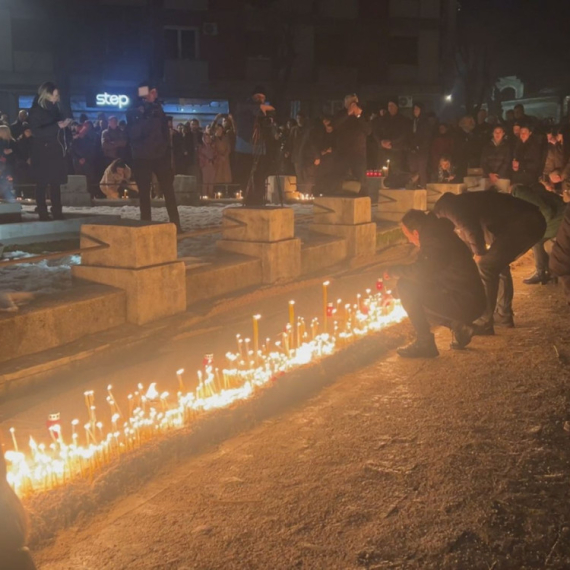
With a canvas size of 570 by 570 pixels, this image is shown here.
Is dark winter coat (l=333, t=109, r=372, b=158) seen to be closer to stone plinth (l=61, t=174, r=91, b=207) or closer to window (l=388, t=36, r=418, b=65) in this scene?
stone plinth (l=61, t=174, r=91, b=207)

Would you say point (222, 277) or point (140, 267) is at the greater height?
point (140, 267)

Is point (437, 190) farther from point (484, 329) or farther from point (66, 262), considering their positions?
point (66, 262)

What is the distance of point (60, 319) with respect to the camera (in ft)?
22.1

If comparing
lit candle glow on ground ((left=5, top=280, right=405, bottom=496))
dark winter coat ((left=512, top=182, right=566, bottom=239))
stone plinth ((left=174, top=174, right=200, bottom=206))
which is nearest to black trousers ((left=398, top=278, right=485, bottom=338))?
lit candle glow on ground ((left=5, top=280, right=405, bottom=496))

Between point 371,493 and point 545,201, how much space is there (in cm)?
620

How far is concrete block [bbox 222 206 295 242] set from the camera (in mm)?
9523

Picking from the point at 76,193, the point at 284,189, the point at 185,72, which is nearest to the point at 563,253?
the point at 284,189

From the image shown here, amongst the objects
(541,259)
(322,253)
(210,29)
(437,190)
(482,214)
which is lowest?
(541,259)

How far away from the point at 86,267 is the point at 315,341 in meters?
2.37

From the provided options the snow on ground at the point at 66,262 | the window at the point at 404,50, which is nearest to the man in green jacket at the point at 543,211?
the snow on ground at the point at 66,262

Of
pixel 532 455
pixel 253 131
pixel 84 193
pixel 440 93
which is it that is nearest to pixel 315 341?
pixel 532 455

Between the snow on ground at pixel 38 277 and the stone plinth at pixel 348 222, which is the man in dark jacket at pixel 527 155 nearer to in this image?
the stone plinth at pixel 348 222

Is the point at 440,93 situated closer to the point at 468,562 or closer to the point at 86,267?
the point at 86,267

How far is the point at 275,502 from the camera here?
14.4ft
